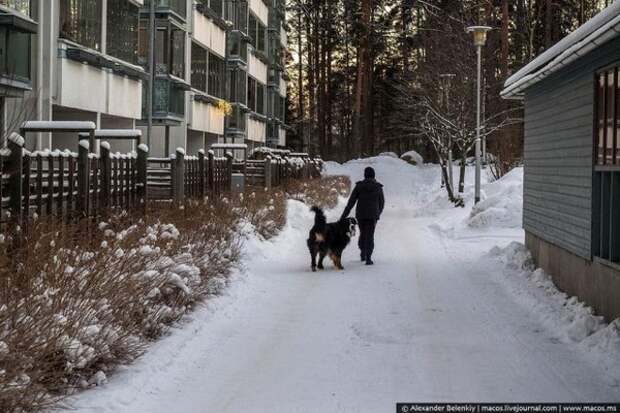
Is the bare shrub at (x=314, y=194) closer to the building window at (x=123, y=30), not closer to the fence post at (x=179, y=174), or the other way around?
the building window at (x=123, y=30)

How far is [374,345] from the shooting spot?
841 centimetres

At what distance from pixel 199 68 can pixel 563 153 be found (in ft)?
94.6

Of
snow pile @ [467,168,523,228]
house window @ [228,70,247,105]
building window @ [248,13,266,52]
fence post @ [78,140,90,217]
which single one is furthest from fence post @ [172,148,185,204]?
building window @ [248,13,266,52]

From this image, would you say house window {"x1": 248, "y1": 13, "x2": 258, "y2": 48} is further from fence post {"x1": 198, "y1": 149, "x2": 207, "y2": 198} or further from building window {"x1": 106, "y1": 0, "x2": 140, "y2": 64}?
fence post {"x1": 198, "y1": 149, "x2": 207, "y2": 198}

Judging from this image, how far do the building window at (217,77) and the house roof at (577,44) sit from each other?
94.8 feet

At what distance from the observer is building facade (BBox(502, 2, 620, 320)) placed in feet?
30.7

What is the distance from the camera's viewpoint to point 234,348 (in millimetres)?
8211

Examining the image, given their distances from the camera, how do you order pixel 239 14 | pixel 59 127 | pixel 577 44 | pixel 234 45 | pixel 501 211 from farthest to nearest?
pixel 239 14
pixel 234 45
pixel 501 211
pixel 59 127
pixel 577 44

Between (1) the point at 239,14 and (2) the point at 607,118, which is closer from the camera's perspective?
(2) the point at 607,118

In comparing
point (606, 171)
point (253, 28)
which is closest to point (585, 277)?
point (606, 171)

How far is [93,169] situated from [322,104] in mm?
57176

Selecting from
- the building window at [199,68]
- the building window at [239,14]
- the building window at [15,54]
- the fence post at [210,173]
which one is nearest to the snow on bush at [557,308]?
the fence post at [210,173]

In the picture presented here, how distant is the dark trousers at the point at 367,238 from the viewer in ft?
49.7

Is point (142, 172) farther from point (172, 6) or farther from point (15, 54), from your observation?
point (172, 6)
